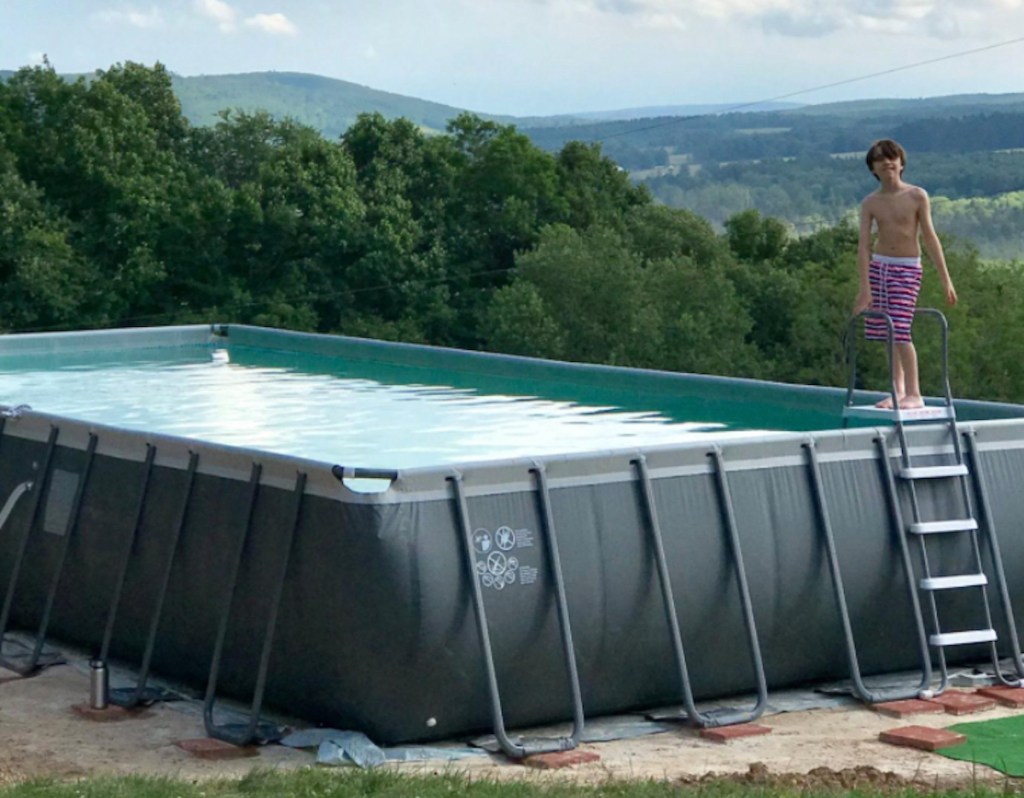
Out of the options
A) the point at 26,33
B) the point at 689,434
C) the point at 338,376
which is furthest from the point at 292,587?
the point at 26,33

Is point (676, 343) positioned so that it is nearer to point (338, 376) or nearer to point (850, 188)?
point (338, 376)

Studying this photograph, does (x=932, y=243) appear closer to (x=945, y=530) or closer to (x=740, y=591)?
(x=945, y=530)

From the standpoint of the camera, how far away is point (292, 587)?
8.66m

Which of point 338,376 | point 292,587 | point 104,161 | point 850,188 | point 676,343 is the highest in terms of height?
point 850,188

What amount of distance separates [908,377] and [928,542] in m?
1.18

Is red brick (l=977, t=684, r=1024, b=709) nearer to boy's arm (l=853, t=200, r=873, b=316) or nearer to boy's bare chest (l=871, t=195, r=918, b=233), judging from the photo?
boy's arm (l=853, t=200, r=873, b=316)

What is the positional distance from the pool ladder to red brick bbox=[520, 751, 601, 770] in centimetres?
183

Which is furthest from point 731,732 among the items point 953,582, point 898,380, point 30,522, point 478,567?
point 30,522

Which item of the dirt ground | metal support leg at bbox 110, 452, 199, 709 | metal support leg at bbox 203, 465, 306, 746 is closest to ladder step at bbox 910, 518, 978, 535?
the dirt ground

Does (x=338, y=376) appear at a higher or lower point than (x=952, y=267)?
lower

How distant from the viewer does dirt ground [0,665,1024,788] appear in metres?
7.70

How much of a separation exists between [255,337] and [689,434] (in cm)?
992

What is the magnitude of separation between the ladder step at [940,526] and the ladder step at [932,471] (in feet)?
0.86

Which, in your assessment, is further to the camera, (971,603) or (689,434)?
(689,434)
